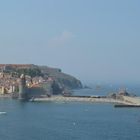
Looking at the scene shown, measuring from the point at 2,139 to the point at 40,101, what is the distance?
43.9 metres

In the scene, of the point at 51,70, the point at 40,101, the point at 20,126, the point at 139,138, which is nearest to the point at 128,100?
the point at 40,101

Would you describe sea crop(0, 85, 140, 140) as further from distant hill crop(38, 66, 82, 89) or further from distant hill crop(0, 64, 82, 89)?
distant hill crop(38, 66, 82, 89)

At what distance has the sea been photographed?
149ft

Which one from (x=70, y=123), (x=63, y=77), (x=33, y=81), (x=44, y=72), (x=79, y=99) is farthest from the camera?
(x=63, y=77)

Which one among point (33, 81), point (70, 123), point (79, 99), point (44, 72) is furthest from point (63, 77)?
point (70, 123)

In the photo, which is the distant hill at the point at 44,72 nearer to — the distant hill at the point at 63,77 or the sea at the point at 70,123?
the distant hill at the point at 63,77

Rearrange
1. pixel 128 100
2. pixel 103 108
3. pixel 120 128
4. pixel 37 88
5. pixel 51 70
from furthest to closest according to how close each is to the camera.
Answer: pixel 51 70 < pixel 37 88 < pixel 128 100 < pixel 103 108 < pixel 120 128

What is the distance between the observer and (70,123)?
54.2m

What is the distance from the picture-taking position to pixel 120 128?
4997 centimetres

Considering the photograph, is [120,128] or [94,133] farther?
[120,128]

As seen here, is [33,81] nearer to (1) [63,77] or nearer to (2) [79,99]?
(2) [79,99]

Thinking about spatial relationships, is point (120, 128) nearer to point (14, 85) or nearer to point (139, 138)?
point (139, 138)

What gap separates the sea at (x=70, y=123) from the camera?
149 feet

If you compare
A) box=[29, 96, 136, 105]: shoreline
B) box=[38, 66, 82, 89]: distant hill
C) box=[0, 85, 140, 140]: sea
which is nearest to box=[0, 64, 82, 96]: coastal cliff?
box=[38, 66, 82, 89]: distant hill
